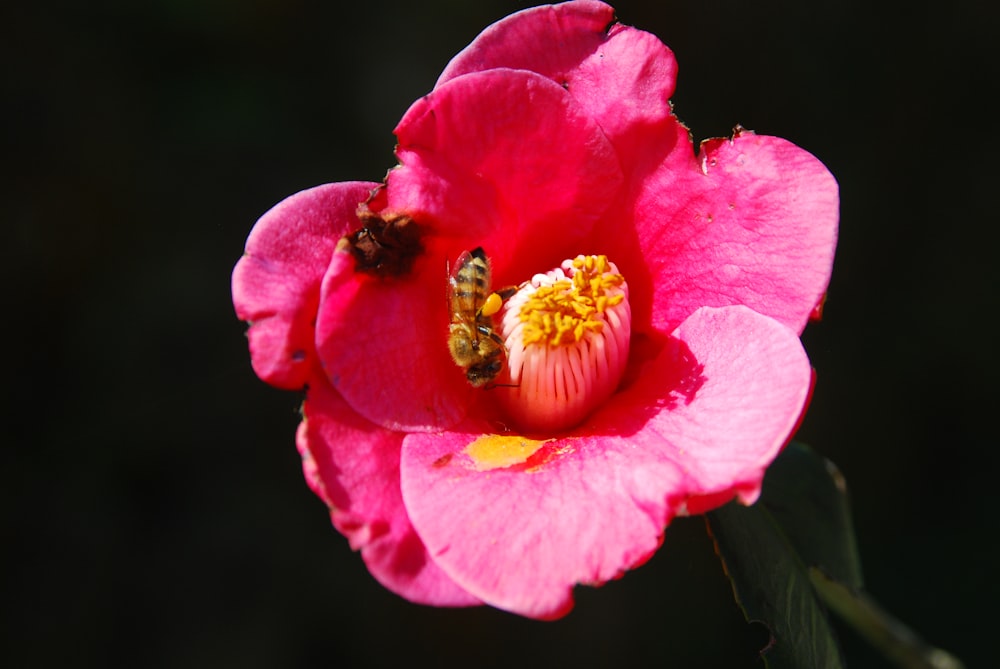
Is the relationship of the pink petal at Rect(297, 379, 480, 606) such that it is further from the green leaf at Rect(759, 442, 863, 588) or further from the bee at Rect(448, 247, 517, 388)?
the green leaf at Rect(759, 442, 863, 588)

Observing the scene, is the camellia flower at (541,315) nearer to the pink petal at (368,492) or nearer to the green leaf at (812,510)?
the pink petal at (368,492)

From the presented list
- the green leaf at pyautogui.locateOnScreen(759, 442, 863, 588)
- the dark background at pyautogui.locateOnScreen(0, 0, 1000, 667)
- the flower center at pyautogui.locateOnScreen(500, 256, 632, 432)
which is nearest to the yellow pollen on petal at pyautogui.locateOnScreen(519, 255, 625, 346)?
the flower center at pyautogui.locateOnScreen(500, 256, 632, 432)

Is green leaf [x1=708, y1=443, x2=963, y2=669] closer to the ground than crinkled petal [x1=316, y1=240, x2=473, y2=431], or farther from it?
closer to the ground

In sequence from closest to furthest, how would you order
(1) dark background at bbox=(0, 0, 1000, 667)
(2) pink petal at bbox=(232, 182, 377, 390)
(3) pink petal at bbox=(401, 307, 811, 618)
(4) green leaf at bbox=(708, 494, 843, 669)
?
1. (3) pink petal at bbox=(401, 307, 811, 618)
2. (2) pink petal at bbox=(232, 182, 377, 390)
3. (4) green leaf at bbox=(708, 494, 843, 669)
4. (1) dark background at bbox=(0, 0, 1000, 667)

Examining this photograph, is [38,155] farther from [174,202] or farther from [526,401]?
[526,401]

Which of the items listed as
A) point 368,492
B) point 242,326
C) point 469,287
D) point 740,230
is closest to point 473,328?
point 469,287

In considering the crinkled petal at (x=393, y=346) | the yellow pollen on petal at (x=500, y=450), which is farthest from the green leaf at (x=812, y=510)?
the crinkled petal at (x=393, y=346)

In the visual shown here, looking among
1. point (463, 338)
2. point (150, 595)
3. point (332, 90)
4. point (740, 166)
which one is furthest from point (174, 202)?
point (740, 166)
